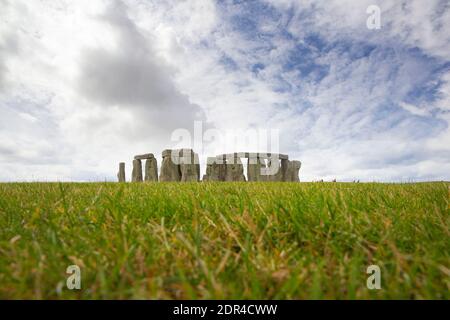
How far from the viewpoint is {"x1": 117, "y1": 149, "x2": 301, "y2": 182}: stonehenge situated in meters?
17.5

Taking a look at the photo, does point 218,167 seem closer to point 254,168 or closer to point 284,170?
point 254,168

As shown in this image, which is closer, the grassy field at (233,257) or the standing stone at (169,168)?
the grassy field at (233,257)

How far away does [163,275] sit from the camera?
124cm

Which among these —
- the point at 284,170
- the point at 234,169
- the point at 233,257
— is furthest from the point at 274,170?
the point at 233,257

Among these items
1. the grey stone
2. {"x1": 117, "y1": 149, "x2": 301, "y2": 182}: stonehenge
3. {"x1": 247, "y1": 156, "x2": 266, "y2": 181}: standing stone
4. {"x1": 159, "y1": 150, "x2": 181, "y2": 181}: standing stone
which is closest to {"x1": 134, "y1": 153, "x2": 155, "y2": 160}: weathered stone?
{"x1": 117, "y1": 149, "x2": 301, "y2": 182}: stonehenge

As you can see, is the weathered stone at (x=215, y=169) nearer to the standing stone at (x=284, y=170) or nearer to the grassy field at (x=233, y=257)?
the standing stone at (x=284, y=170)

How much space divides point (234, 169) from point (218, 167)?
3.14 ft

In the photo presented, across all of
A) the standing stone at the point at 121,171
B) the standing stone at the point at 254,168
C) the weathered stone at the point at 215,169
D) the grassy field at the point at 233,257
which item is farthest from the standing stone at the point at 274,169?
the grassy field at the point at 233,257

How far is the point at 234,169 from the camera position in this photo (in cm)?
1844

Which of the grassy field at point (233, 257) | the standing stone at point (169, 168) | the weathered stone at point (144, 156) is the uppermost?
the weathered stone at point (144, 156)

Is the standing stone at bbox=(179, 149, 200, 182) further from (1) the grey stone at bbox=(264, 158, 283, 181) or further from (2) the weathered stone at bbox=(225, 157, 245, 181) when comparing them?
(1) the grey stone at bbox=(264, 158, 283, 181)

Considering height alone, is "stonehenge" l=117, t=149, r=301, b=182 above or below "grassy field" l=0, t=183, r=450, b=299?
above

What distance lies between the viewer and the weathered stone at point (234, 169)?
1830cm
